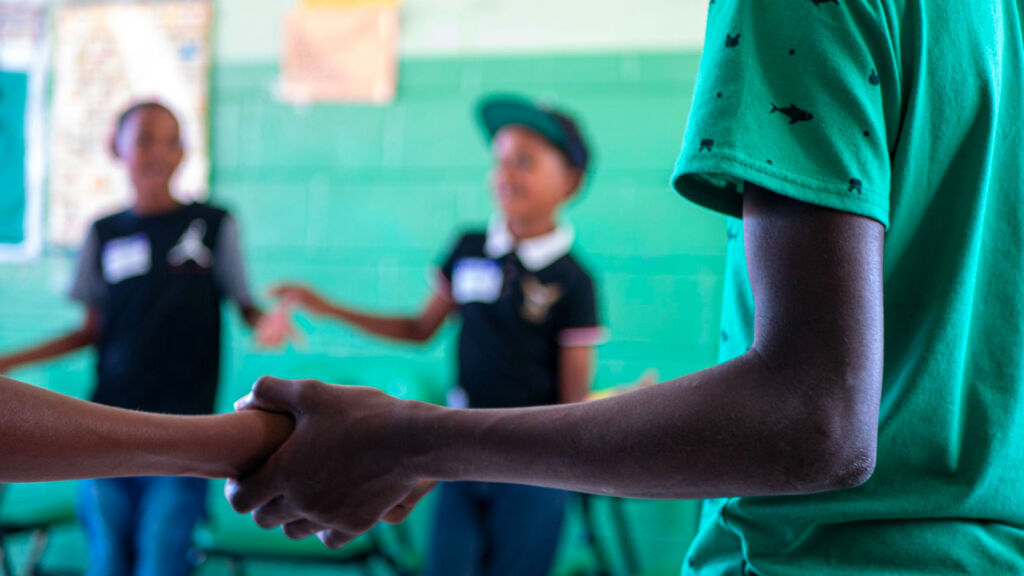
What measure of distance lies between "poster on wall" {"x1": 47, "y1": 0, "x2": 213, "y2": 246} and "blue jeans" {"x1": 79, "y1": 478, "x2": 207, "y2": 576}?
1246 millimetres

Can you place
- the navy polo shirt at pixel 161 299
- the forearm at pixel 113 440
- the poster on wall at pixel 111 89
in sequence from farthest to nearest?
the poster on wall at pixel 111 89, the navy polo shirt at pixel 161 299, the forearm at pixel 113 440

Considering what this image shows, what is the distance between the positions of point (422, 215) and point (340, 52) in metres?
0.65

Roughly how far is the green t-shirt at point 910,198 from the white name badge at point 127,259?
2226 millimetres

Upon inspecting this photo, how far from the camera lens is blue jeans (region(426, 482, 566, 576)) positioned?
7.39 ft

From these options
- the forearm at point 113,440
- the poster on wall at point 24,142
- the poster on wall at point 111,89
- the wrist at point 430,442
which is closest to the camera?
the wrist at point 430,442

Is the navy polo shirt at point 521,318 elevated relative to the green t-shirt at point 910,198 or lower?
lower

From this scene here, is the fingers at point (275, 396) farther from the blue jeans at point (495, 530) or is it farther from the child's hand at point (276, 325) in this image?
the child's hand at point (276, 325)

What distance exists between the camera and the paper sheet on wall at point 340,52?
3.17m

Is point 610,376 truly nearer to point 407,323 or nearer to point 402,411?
point 407,323

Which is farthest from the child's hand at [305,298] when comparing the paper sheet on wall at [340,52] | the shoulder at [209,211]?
the paper sheet on wall at [340,52]

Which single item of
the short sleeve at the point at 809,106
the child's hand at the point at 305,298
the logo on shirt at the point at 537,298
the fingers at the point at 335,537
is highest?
the short sleeve at the point at 809,106

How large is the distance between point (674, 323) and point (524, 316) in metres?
0.74

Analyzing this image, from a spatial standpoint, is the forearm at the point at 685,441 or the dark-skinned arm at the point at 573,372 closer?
the forearm at the point at 685,441

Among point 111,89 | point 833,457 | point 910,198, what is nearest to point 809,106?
point 910,198
